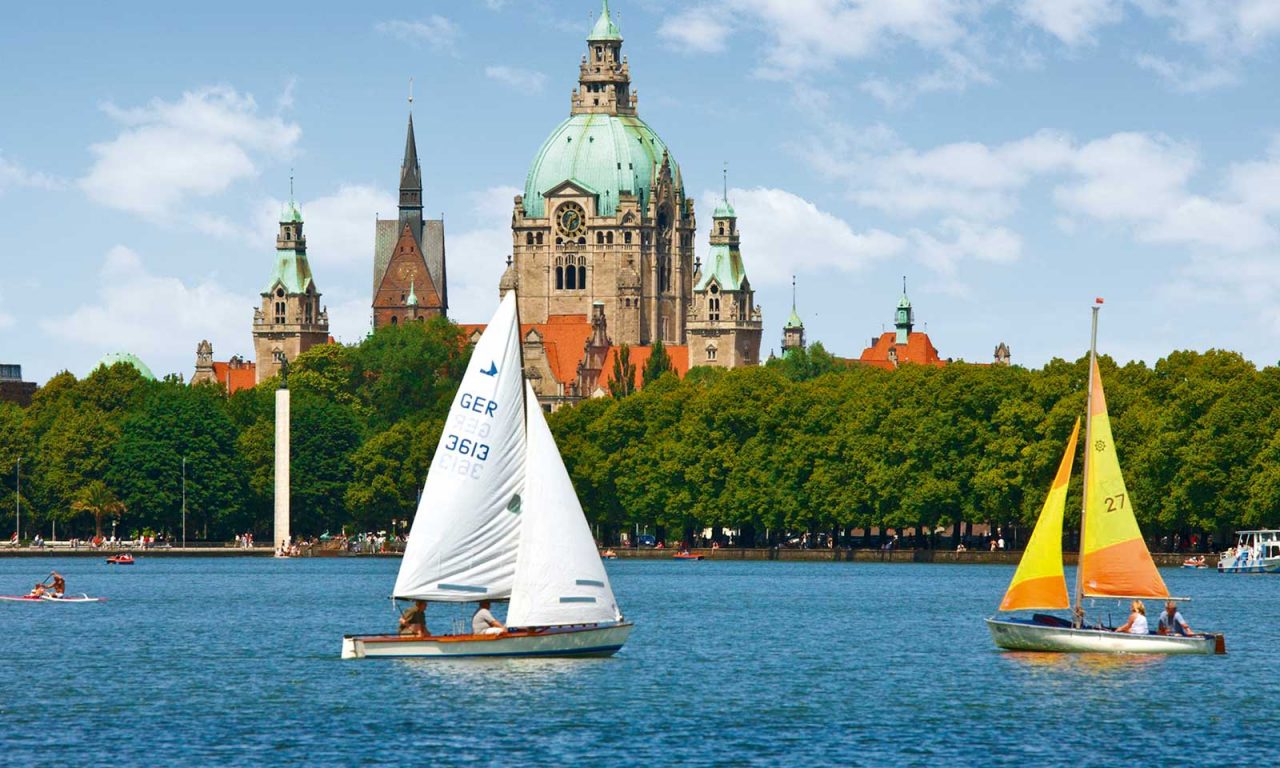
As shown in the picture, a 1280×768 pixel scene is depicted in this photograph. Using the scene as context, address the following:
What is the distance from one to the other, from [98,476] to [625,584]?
229ft

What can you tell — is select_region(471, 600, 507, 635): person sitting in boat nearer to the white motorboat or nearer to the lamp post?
the white motorboat

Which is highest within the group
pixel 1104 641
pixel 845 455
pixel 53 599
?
pixel 845 455

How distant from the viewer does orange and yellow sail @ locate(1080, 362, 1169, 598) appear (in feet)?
261

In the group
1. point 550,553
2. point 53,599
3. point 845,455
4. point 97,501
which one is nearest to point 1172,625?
point 550,553

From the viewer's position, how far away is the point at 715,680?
74438 mm

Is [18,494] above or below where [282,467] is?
below

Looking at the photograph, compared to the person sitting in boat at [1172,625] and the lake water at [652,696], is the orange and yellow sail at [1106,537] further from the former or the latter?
the lake water at [652,696]

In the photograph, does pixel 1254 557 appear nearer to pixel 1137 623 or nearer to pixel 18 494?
pixel 1137 623

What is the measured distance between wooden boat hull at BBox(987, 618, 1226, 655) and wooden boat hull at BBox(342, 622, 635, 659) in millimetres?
12311

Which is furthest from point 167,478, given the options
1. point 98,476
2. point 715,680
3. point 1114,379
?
point 715,680

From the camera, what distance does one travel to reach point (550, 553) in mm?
71875

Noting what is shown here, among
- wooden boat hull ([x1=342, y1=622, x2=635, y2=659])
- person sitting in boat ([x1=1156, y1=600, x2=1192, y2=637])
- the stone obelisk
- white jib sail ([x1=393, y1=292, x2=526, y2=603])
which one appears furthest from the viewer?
the stone obelisk

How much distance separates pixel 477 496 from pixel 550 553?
2.44 m

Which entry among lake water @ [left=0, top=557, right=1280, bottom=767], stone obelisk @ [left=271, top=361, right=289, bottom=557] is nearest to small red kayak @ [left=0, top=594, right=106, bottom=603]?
lake water @ [left=0, top=557, right=1280, bottom=767]
